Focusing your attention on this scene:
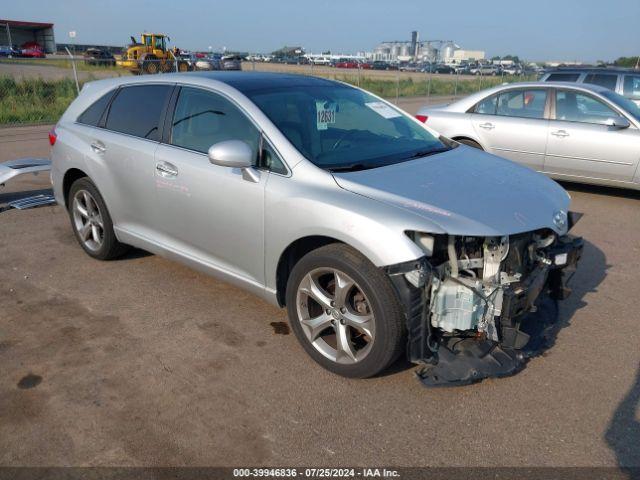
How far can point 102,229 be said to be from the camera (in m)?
4.81

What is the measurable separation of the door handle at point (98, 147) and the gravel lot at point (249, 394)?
45.2 inches

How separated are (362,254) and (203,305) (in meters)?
1.68

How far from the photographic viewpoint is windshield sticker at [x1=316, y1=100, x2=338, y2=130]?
3.77 m

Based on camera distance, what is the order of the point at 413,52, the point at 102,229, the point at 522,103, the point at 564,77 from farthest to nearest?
the point at 413,52 → the point at 564,77 → the point at 522,103 → the point at 102,229

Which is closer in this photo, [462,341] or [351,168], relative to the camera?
[462,341]


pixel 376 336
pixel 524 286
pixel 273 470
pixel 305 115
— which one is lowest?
pixel 273 470

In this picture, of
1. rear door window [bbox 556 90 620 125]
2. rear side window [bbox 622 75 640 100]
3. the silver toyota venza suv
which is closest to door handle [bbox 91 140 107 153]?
the silver toyota venza suv

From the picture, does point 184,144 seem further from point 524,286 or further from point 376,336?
point 524,286

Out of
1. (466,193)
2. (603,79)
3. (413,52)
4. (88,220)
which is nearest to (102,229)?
(88,220)

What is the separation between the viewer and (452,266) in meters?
2.88

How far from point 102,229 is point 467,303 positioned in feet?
11.1

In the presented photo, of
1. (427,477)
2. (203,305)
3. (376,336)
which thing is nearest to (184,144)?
(203,305)

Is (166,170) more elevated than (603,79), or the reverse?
(603,79)

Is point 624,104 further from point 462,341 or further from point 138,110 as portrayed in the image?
point 138,110
